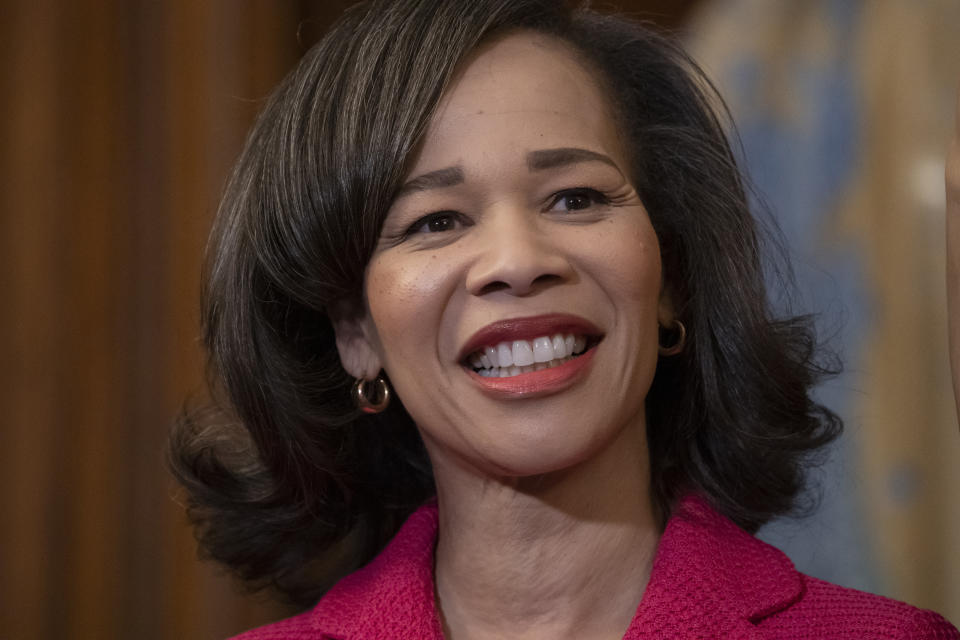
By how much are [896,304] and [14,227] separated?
1.72 metres

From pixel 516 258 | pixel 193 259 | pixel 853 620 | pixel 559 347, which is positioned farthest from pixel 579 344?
pixel 193 259

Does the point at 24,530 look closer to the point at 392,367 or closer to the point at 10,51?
the point at 10,51

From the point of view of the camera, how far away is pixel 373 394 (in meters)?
1.70

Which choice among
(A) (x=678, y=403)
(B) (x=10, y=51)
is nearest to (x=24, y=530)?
(B) (x=10, y=51)

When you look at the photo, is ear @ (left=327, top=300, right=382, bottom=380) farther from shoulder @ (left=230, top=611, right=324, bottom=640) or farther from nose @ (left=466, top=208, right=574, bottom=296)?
shoulder @ (left=230, top=611, right=324, bottom=640)

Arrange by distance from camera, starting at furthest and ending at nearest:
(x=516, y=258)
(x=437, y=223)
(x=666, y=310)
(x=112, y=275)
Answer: (x=112, y=275) → (x=666, y=310) → (x=437, y=223) → (x=516, y=258)

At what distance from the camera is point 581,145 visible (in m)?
1.53

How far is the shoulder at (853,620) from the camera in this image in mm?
1427

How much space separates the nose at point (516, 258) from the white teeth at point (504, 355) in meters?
0.07

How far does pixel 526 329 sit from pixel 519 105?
0.92 feet

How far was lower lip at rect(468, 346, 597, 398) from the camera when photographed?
1446 mm

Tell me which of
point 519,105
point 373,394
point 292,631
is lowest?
point 292,631

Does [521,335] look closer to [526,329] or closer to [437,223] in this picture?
[526,329]

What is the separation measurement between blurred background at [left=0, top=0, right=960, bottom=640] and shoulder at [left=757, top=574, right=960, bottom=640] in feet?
3.09
